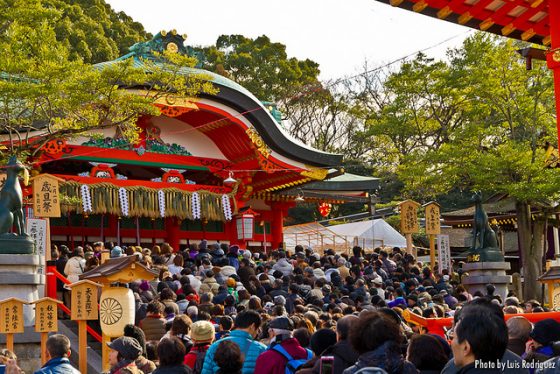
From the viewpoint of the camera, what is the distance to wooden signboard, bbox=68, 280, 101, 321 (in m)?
10.3

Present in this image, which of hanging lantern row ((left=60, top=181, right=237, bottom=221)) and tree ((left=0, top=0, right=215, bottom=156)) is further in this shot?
hanging lantern row ((left=60, top=181, right=237, bottom=221))

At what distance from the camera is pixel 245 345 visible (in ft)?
20.3

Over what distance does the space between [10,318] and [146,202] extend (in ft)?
35.0

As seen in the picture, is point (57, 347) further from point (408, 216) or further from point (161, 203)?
point (161, 203)

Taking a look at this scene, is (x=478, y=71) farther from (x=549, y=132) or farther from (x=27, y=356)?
(x=27, y=356)

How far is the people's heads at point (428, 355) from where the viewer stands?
4707 mm

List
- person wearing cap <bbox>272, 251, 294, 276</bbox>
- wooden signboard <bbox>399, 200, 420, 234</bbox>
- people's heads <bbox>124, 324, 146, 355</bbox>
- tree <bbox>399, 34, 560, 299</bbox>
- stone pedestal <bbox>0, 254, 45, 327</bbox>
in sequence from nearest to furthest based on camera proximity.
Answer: people's heads <bbox>124, 324, 146, 355</bbox>, stone pedestal <bbox>0, 254, 45, 327</bbox>, person wearing cap <bbox>272, 251, 294, 276</bbox>, wooden signboard <bbox>399, 200, 420, 234</bbox>, tree <bbox>399, 34, 560, 299</bbox>

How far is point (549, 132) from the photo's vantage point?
20859 millimetres

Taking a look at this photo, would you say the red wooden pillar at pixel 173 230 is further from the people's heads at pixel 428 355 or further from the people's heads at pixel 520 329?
the people's heads at pixel 428 355

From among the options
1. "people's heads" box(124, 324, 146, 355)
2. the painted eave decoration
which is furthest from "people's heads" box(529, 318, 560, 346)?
the painted eave decoration

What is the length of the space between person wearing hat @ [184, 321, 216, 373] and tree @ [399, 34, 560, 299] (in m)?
14.5

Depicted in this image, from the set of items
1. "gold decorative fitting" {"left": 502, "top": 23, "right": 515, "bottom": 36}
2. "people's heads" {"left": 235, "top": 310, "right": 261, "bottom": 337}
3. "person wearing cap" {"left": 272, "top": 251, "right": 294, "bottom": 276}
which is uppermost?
"gold decorative fitting" {"left": 502, "top": 23, "right": 515, "bottom": 36}

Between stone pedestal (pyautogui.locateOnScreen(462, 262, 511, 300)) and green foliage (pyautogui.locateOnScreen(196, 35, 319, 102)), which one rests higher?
green foliage (pyautogui.locateOnScreen(196, 35, 319, 102))

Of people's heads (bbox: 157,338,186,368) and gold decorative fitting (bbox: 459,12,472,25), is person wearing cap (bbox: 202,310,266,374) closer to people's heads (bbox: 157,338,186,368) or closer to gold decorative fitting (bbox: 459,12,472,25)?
people's heads (bbox: 157,338,186,368)
